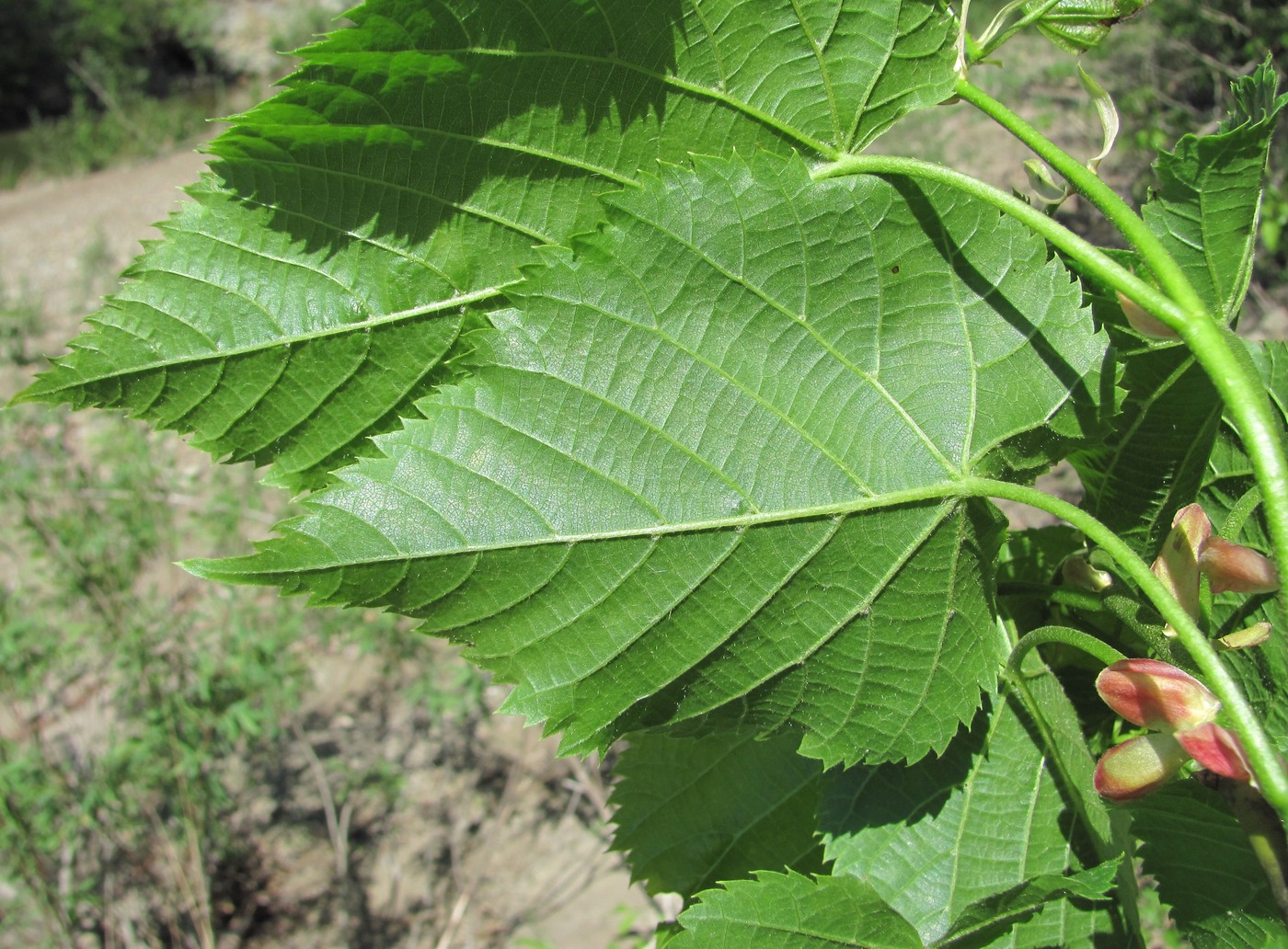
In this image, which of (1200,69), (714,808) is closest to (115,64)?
(1200,69)

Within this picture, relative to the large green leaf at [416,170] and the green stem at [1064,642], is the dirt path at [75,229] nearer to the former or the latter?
the large green leaf at [416,170]

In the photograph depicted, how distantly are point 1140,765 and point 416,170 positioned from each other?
30.7 inches

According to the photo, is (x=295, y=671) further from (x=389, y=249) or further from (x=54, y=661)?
(x=389, y=249)

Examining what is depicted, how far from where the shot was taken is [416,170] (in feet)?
2.74

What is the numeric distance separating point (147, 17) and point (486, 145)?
A: 1971 centimetres

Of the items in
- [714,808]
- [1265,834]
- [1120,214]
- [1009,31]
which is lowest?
[714,808]

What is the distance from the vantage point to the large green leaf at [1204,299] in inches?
29.9

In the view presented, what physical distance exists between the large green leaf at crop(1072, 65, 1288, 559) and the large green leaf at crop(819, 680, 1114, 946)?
20 cm

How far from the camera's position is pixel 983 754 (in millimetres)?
875

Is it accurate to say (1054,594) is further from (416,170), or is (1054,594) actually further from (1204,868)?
(416,170)

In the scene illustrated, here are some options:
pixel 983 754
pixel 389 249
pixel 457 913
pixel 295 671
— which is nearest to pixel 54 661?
pixel 295 671

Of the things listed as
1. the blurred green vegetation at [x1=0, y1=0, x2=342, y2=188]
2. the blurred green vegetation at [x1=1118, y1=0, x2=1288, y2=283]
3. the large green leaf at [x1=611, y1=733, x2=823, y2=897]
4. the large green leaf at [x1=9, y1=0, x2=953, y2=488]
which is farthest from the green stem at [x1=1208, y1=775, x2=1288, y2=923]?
the blurred green vegetation at [x1=0, y1=0, x2=342, y2=188]

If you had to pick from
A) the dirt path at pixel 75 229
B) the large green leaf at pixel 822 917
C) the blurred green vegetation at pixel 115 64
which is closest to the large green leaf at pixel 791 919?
the large green leaf at pixel 822 917

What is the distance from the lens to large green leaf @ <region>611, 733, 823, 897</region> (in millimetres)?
1086
